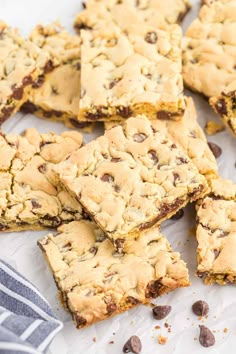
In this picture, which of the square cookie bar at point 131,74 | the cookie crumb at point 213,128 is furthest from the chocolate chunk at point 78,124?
the cookie crumb at point 213,128

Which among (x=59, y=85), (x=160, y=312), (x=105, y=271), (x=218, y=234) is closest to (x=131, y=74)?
(x=59, y=85)

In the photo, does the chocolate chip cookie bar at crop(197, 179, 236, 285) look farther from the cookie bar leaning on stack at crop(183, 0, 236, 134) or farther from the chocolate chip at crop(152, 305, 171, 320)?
the cookie bar leaning on stack at crop(183, 0, 236, 134)

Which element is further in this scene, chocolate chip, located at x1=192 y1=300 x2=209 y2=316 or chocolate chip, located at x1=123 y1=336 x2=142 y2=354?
chocolate chip, located at x1=192 y1=300 x2=209 y2=316

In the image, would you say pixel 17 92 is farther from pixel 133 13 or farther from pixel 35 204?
pixel 133 13

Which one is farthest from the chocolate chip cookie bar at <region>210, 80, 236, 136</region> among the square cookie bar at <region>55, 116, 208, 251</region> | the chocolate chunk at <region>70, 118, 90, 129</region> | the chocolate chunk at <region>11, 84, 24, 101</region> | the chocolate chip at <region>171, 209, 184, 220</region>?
the chocolate chunk at <region>11, 84, 24, 101</region>

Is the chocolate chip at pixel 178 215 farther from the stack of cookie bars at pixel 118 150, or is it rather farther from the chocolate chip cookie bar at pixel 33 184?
the chocolate chip cookie bar at pixel 33 184

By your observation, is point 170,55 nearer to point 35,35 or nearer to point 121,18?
point 121,18

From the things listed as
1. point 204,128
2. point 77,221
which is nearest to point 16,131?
point 77,221
